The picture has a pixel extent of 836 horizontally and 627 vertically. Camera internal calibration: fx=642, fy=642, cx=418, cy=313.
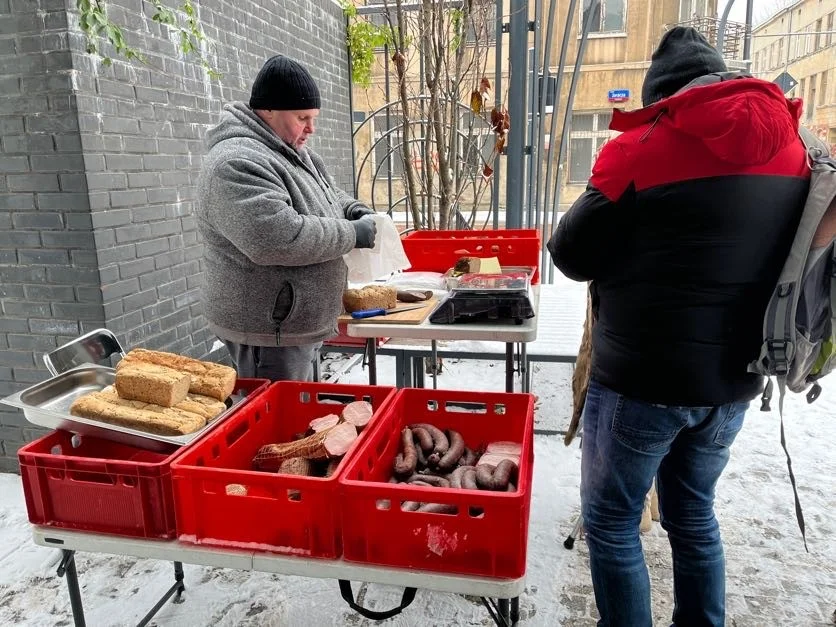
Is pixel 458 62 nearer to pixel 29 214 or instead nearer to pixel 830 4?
pixel 29 214

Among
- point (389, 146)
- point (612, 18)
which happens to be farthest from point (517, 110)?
point (612, 18)

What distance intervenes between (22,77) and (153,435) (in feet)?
7.28

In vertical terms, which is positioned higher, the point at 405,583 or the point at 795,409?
the point at 405,583

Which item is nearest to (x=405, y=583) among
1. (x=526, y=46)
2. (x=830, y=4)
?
(x=526, y=46)

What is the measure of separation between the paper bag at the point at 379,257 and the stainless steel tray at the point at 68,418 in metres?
1.04

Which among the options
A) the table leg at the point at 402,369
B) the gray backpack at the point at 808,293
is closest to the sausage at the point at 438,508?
the gray backpack at the point at 808,293

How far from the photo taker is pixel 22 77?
2883mm

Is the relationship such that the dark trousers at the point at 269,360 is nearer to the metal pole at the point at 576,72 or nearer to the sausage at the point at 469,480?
the sausage at the point at 469,480

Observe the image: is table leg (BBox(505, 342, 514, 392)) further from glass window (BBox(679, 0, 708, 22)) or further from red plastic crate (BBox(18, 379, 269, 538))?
glass window (BBox(679, 0, 708, 22))

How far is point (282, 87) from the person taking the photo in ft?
7.50

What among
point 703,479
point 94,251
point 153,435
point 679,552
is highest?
point 94,251

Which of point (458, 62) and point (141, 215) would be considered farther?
point (458, 62)

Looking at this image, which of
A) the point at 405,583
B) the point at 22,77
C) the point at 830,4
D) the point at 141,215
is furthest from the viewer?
the point at 830,4

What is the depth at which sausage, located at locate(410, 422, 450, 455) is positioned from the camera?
1.73m
